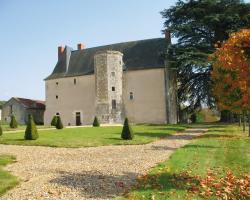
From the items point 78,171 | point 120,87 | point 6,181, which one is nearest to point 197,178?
point 78,171

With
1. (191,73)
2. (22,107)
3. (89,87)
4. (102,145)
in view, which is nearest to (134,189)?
(102,145)

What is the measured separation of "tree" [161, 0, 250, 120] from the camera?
1344 inches

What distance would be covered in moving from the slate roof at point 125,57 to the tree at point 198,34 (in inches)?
117

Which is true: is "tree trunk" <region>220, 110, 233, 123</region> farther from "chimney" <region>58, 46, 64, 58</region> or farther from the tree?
"chimney" <region>58, 46, 64, 58</region>

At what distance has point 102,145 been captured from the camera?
16.6 metres

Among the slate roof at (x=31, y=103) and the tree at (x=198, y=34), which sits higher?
the tree at (x=198, y=34)

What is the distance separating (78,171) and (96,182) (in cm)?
158

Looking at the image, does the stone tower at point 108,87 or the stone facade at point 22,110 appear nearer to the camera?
the stone tower at point 108,87

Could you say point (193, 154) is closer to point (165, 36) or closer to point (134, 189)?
point (134, 189)

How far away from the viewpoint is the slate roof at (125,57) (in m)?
40.2

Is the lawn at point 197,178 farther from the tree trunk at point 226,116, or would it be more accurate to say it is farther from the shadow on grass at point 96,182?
the tree trunk at point 226,116

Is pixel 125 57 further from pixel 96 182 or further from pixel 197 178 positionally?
pixel 96 182

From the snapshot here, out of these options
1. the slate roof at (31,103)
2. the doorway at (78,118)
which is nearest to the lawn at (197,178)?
the doorway at (78,118)

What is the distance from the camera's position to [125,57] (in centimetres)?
4216
